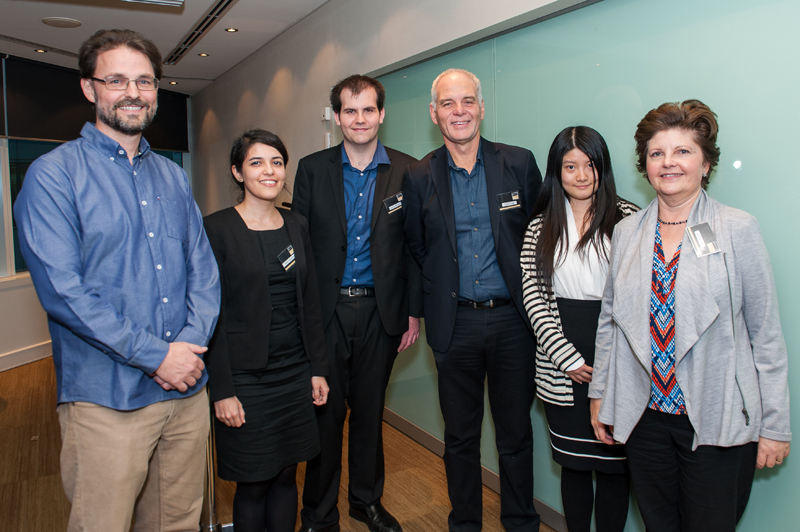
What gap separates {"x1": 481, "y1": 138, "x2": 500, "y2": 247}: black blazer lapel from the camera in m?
2.30

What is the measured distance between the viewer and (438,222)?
92.4 inches

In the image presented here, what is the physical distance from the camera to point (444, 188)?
2363 mm

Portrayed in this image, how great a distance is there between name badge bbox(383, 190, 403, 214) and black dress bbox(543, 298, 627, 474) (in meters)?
0.83

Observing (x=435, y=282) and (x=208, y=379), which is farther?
(x=435, y=282)

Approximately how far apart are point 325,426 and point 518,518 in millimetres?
926

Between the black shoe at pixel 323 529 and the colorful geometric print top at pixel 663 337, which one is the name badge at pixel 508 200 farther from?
the black shoe at pixel 323 529

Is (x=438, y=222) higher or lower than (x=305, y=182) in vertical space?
lower

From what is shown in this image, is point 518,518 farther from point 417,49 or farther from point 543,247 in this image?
point 417,49

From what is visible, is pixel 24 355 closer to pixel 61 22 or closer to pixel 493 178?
pixel 61 22

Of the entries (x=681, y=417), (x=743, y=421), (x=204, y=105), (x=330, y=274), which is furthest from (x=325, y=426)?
(x=204, y=105)

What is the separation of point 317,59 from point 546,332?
3510 mm

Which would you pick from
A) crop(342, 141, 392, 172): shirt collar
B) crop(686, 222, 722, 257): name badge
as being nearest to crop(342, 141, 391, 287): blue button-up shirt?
crop(342, 141, 392, 172): shirt collar

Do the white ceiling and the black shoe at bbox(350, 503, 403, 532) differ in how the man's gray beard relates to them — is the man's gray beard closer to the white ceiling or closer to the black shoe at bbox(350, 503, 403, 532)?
the black shoe at bbox(350, 503, 403, 532)

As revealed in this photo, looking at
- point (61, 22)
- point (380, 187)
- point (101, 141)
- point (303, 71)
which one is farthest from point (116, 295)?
point (61, 22)
